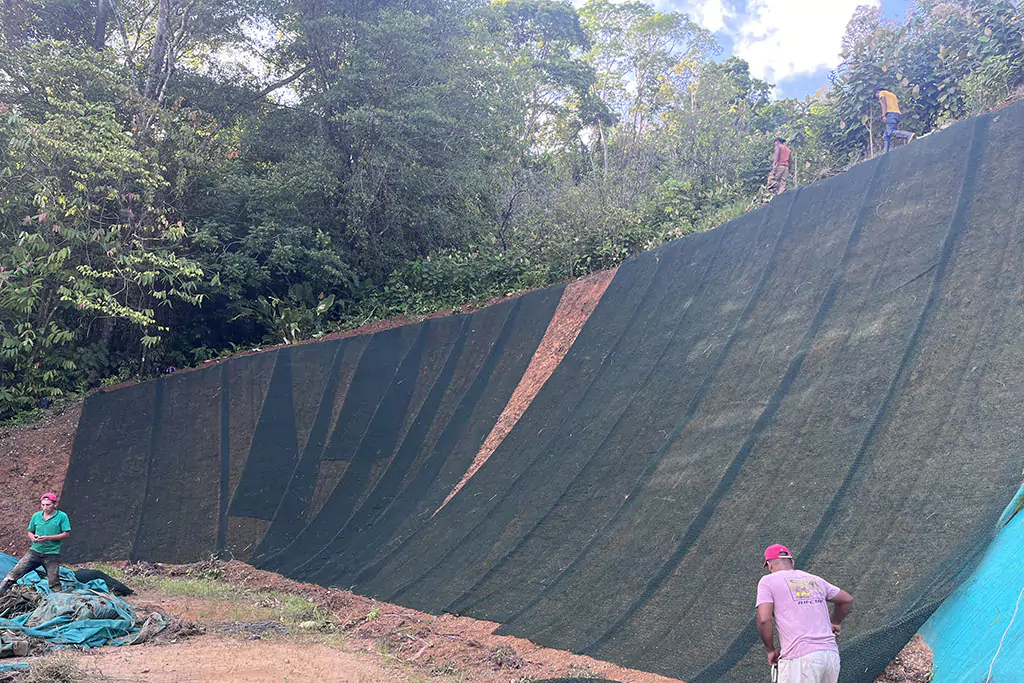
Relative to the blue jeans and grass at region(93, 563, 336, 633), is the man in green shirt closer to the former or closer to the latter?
grass at region(93, 563, 336, 633)

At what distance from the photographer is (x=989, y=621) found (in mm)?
3582

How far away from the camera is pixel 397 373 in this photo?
11.7 m

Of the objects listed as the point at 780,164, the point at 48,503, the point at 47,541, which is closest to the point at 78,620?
the point at 47,541

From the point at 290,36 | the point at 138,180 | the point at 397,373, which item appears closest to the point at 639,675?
the point at 397,373

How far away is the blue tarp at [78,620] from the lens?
582 centimetres

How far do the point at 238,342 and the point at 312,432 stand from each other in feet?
15.1

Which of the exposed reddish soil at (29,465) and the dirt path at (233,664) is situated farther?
the exposed reddish soil at (29,465)

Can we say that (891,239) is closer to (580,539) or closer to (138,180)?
(580,539)

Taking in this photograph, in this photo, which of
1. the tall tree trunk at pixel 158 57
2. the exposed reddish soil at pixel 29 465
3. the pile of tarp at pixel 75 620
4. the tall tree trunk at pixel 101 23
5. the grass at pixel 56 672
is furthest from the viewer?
the tall tree trunk at pixel 101 23

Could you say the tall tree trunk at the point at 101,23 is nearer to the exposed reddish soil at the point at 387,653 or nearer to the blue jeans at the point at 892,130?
the exposed reddish soil at the point at 387,653

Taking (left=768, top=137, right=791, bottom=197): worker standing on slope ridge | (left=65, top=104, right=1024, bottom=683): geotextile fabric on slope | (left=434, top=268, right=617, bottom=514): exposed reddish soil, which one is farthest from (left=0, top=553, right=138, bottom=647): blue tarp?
(left=768, top=137, right=791, bottom=197): worker standing on slope ridge

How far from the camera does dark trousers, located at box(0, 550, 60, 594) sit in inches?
257

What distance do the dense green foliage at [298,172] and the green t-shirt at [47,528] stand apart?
5474 mm

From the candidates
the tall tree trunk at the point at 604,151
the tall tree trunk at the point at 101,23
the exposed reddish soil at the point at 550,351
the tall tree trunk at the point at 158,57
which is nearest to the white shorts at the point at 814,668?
the exposed reddish soil at the point at 550,351
